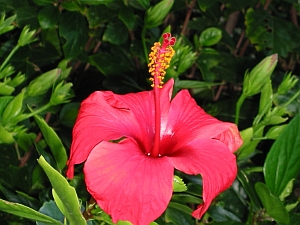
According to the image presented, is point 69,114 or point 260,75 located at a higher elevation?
point 260,75

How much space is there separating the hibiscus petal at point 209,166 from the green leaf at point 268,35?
0.66 metres

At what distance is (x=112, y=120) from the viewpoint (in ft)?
2.08

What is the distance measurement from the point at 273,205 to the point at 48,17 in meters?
0.52

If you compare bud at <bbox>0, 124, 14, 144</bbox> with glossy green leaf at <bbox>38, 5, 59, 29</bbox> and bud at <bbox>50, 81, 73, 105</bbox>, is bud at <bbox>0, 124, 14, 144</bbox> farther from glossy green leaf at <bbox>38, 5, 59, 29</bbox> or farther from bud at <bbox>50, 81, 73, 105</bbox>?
glossy green leaf at <bbox>38, 5, 59, 29</bbox>

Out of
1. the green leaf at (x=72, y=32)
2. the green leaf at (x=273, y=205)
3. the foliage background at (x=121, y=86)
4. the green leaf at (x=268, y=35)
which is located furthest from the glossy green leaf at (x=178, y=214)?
the green leaf at (x=268, y=35)

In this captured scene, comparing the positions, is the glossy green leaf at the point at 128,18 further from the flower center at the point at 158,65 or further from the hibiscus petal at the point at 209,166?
the hibiscus petal at the point at 209,166

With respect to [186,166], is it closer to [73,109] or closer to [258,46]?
[73,109]

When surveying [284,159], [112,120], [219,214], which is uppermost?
[112,120]

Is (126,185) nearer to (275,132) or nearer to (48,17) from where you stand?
(275,132)

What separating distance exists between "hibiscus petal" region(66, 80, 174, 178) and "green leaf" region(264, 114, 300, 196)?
0.19 metres

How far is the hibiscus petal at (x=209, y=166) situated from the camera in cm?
55

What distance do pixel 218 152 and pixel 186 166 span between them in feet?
0.17

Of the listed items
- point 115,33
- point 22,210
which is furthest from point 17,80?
A: point 22,210

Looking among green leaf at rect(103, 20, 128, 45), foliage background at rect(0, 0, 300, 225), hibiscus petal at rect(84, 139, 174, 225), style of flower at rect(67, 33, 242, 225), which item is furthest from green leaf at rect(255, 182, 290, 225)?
green leaf at rect(103, 20, 128, 45)
